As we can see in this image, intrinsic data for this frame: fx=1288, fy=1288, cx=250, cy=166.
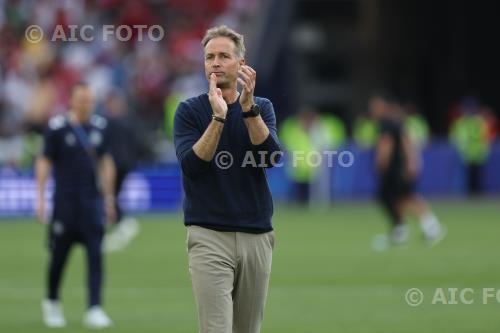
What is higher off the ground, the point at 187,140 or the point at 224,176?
the point at 187,140

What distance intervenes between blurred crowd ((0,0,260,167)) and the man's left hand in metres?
21.8

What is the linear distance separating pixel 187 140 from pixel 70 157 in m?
5.59

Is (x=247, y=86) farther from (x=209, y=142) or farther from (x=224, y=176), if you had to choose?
(x=224, y=176)

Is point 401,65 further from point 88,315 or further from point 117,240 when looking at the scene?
point 88,315

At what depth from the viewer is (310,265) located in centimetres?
1822

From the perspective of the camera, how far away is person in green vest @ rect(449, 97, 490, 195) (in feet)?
109

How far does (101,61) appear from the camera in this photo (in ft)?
102

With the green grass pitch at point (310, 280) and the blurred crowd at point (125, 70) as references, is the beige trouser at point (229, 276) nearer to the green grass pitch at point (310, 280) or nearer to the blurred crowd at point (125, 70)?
the green grass pitch at point (310, 280)

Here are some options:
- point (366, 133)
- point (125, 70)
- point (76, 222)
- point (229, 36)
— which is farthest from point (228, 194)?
point (366, 133)

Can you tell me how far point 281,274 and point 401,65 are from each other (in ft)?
72.9

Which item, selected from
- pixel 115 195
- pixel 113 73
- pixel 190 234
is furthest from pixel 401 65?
pixel 190 234

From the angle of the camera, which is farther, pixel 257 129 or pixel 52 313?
pixel 52 313

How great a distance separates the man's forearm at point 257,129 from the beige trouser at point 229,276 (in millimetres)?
630

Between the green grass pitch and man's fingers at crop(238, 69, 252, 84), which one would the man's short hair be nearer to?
man's fingers at crop(238, 69, 252, 84)
